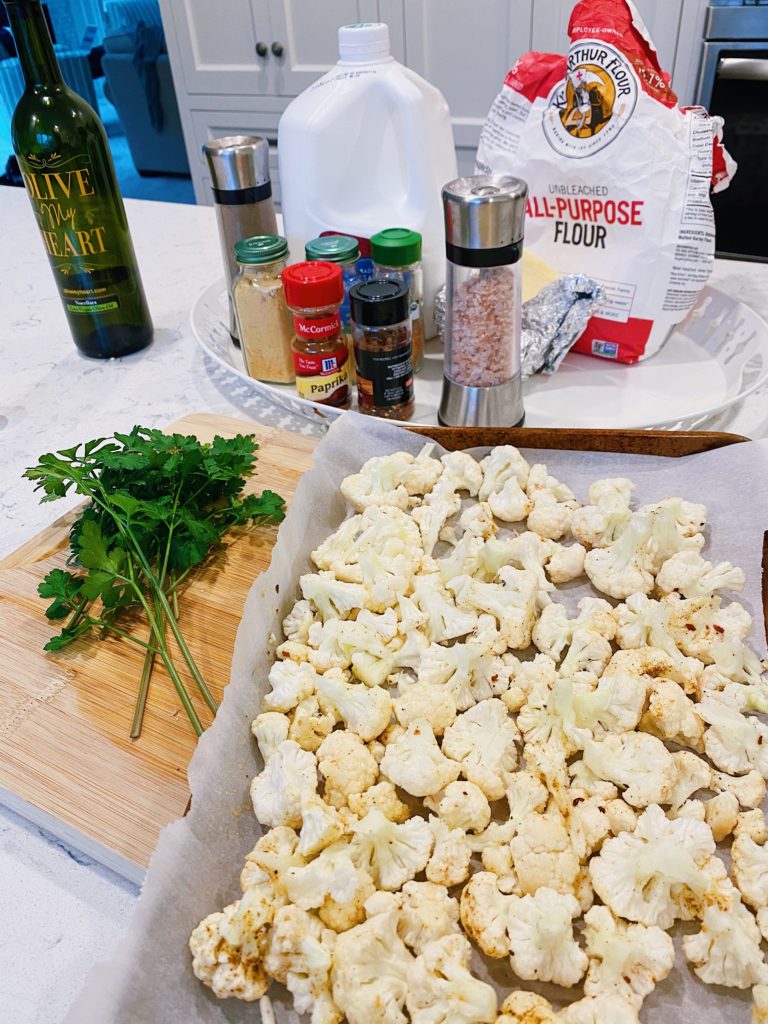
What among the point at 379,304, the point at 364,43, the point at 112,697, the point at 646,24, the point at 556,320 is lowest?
the point at 112,697

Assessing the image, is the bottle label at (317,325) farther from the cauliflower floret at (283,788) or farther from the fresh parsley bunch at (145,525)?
the cauliflower floret at (283,788)

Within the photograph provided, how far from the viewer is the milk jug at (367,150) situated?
1208 mm

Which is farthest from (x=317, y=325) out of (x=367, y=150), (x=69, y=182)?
(x=69, y=182)

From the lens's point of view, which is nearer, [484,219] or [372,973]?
[372,973]

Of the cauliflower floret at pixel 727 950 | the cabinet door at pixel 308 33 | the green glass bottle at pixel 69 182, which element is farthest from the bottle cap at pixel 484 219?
the cabinet door at pixel 308 33

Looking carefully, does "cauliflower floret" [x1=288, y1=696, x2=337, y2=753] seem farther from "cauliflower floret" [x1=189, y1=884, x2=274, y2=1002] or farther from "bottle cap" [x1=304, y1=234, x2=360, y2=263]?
"bottle cap" [x1=304, y1=234, x2=360, y2=263]

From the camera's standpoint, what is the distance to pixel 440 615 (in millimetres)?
854

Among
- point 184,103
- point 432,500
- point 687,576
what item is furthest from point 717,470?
point 184,103

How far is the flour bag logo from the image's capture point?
3.82 ft

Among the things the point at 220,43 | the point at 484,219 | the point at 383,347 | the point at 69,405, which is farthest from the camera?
the point at 220,43

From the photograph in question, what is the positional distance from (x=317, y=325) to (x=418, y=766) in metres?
0.67

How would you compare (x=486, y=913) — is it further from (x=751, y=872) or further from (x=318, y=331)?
(x=318, y=331)

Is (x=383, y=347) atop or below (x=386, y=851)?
atop

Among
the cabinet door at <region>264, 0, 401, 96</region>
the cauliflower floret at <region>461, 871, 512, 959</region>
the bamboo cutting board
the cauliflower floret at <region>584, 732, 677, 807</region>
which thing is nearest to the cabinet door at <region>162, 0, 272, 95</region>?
the cabinet door at <region>264, 0, 401, 96</region>
